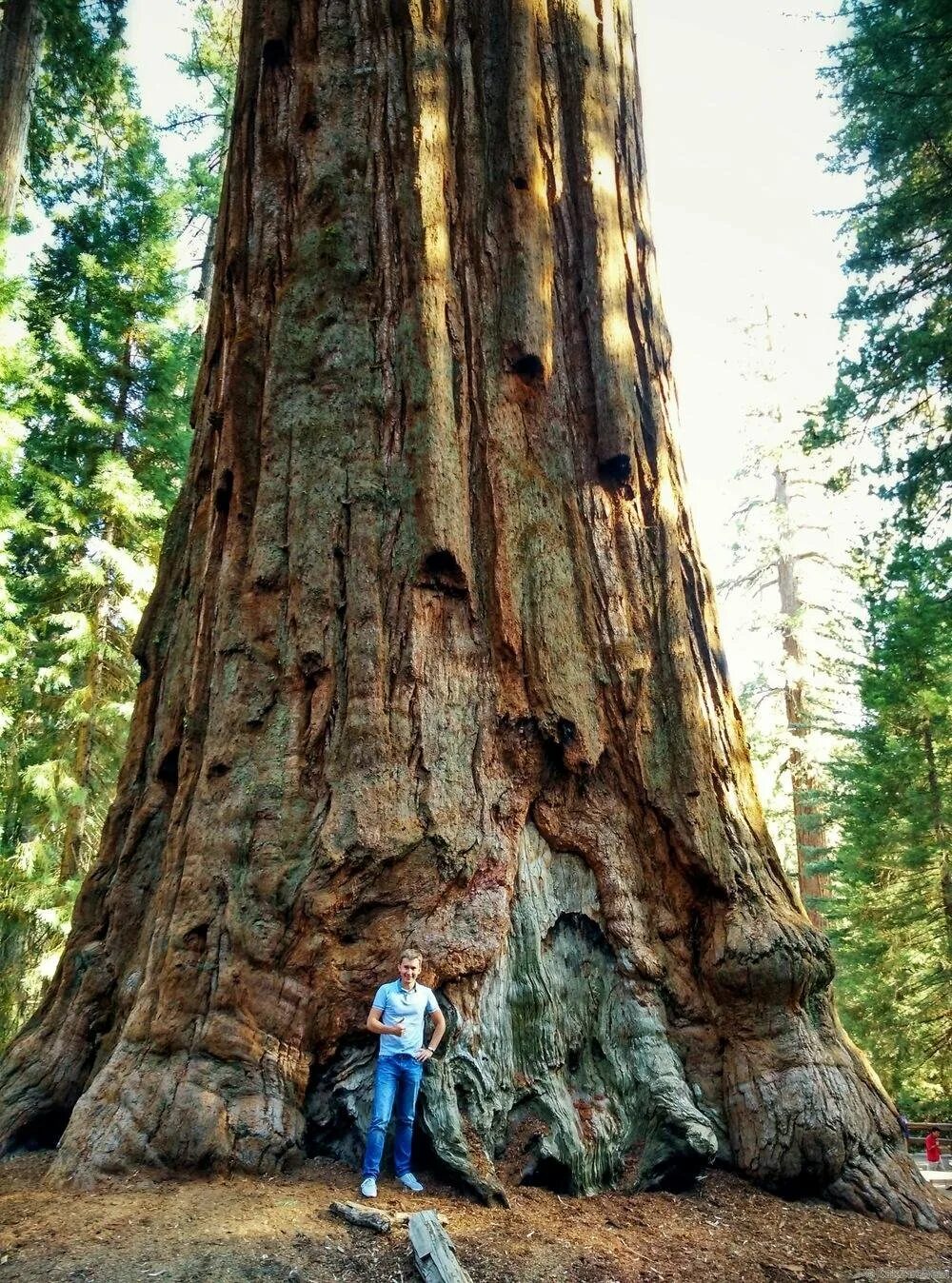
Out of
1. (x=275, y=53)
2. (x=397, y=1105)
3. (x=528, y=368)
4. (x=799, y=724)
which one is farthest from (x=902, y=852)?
(x=275, y=53)

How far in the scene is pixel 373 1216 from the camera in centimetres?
344

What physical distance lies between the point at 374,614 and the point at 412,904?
1445 millimetres

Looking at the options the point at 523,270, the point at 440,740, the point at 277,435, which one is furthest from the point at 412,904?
the point at 523,270

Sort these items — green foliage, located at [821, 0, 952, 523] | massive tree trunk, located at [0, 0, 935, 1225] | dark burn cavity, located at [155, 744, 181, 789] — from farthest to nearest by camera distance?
1. green foliage, located at [821, 0, 952, 523]
2. dark burn cavity, located at [155, 744, 181, 789]
3. massive tree trunk, located at [0, 0, 935, 1225]

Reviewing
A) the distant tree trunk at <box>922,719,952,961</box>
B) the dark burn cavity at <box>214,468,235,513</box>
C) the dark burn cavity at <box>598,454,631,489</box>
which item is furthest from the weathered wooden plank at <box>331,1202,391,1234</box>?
the distant tree trunk at <box>922,719,952,961</box>

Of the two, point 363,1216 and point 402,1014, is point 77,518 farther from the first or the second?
point 363,1216

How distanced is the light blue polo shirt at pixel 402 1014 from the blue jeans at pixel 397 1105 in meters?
0.04

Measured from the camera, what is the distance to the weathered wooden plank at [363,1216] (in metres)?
3.41

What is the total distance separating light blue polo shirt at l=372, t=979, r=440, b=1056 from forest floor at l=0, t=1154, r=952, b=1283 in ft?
1.79

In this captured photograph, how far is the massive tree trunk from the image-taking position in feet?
13.9

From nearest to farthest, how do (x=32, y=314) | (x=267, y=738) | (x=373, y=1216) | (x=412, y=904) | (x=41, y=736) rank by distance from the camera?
(x=373, y=1216) → (x=412, y=904) → (x=267, y=738) → (x=41, y=736) → (x=32, y=314)

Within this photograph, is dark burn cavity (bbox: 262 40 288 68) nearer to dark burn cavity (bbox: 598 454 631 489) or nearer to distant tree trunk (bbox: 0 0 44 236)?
dark burn cavity (bbox: 598 454 631 489)

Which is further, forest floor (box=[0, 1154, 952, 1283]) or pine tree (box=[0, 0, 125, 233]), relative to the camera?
pine tree (box=[0, 0, 125, 233])

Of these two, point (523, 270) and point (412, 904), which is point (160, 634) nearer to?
point (412, 904)
